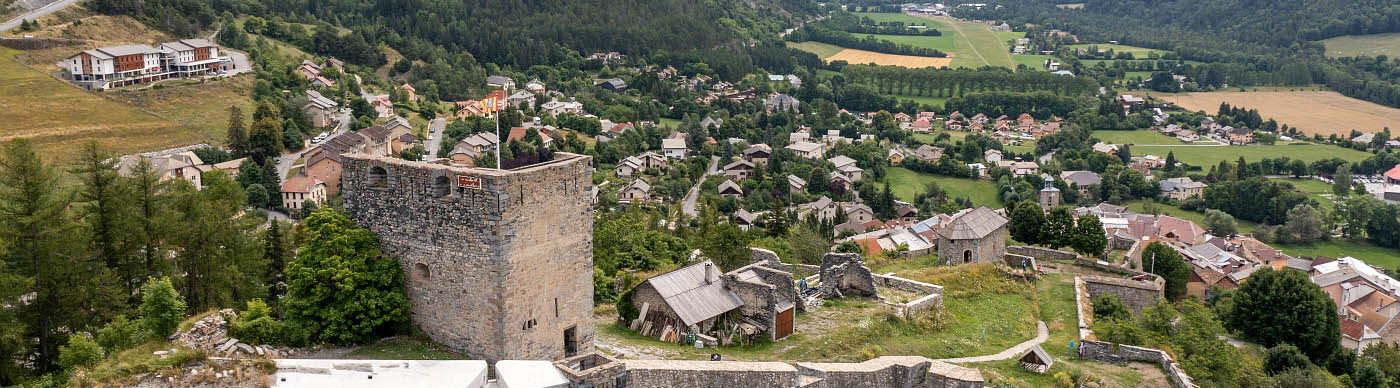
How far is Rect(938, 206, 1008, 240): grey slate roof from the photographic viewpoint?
40.1 m

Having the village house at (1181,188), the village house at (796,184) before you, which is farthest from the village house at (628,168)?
the village house at (1181,188)

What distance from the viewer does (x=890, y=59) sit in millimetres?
164000

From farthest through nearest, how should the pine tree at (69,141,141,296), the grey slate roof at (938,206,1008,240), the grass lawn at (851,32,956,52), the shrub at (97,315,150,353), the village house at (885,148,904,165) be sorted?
the grass lawn at (851,32,956,52), the village house at (885,148,904,165), the grey slate roof at (938,206,1008,240), the pine tree at (69,141,141,296), the shrub at (97,315,150,353)

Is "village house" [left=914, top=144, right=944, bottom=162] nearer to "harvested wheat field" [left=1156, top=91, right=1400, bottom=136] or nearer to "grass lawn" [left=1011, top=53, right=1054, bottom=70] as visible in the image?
"harvested wheat field" [left=1156, top=91, right=1400, bottom=136]

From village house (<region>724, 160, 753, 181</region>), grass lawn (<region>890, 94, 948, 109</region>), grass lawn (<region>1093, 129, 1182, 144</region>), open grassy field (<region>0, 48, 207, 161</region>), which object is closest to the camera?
open grassy field (<region>0, 48, 207, 161</region>)

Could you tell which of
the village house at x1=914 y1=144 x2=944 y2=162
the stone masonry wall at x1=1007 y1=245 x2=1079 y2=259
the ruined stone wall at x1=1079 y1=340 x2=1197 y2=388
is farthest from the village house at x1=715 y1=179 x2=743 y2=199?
the ruined stone wall at x1=1079 y1=340 x2=1197 y2=388

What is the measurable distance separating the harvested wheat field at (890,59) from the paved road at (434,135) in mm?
85188

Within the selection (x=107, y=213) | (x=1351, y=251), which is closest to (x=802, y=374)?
(x=107, y=213)

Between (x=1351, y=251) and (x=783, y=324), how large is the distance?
69253mm

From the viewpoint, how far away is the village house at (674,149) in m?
98.0

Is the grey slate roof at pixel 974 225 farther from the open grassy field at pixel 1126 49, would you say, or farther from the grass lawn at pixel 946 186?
the open grassy field at pixel 1126 49

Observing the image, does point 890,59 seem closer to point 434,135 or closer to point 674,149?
point 674,149

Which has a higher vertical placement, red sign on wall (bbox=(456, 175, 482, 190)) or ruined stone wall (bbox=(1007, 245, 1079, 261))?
red sign on wall (bbox=(456, 175, 482, 190))

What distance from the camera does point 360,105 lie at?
83312mm
